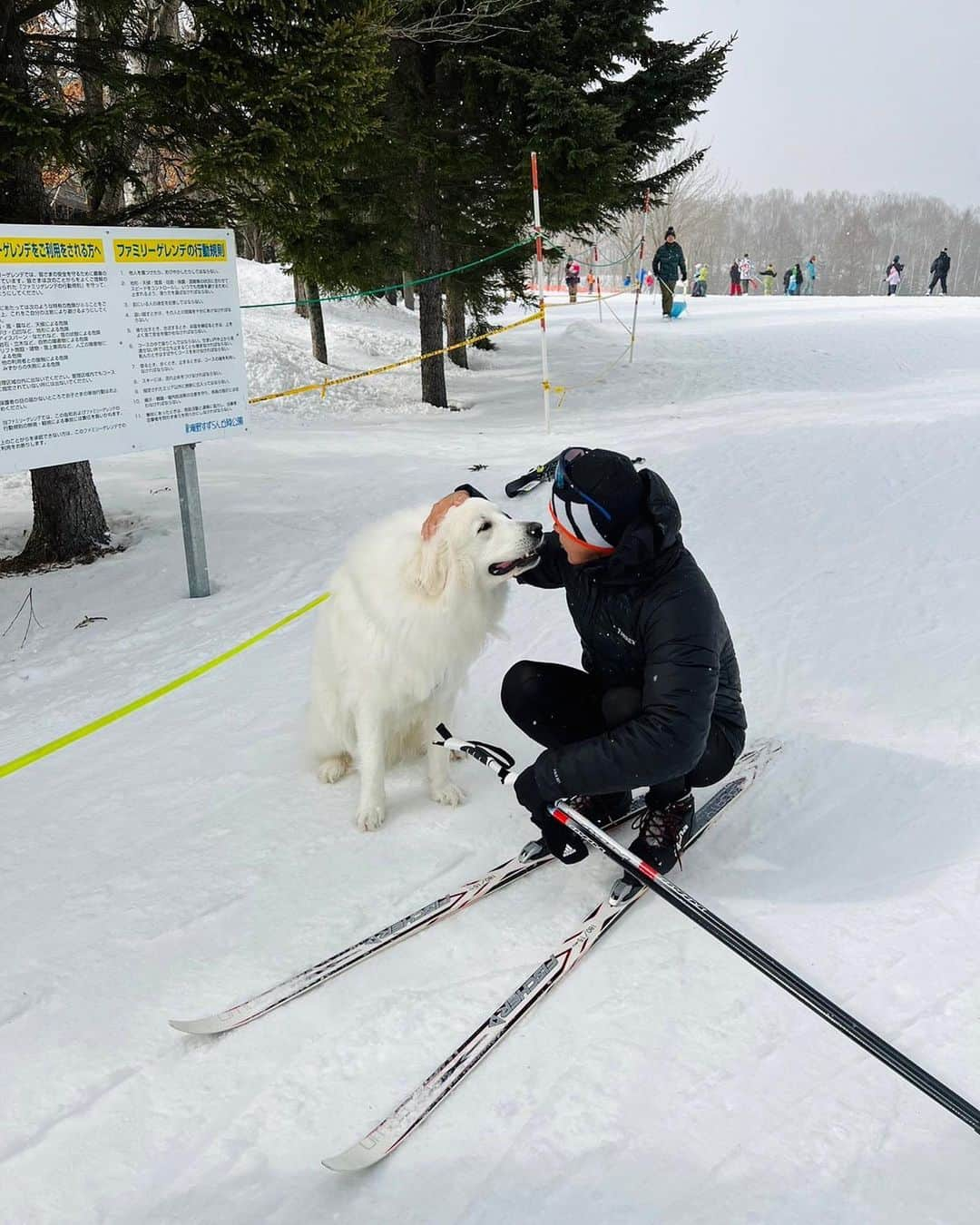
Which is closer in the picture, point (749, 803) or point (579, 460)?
point (579, 460)

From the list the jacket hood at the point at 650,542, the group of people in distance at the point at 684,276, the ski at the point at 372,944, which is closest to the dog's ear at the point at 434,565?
the jacket hood at the point at 650,542

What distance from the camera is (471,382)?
15016 mm

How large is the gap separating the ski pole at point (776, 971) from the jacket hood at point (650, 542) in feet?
2.43

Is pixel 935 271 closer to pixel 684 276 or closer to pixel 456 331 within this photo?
pixel 684 276

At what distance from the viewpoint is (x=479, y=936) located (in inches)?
102

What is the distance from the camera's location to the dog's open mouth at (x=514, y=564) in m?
2.89

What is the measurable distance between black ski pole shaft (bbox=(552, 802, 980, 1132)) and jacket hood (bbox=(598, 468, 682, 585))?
75cm

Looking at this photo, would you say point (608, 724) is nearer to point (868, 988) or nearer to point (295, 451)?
point (868, 988)

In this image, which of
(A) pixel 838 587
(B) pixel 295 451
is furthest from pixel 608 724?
(B) pixel 295 451

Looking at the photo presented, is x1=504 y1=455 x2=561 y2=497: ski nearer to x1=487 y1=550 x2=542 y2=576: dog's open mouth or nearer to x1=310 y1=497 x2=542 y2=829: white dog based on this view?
x1=310 y1=497 x2=542 y2=829: white dog

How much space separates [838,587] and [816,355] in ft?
33.5

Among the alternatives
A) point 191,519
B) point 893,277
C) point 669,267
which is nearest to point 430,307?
point 191,519

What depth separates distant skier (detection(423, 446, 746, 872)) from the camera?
8.09 ft

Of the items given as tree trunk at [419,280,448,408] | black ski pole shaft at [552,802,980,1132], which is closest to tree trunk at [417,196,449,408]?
tree trunk at [419,280,448,408]
